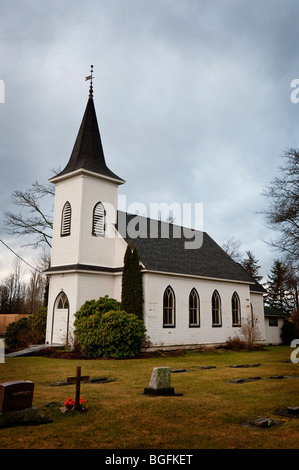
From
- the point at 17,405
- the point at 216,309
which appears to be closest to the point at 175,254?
the point at 216,309

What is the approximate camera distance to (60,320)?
898 inches

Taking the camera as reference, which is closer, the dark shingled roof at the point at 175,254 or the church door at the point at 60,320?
the church door at the point at 60,320

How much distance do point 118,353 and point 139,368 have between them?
374cm

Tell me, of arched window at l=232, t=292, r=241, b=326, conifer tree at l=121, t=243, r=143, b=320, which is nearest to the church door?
conifer tree at l=121, t=243, r=143, b=320

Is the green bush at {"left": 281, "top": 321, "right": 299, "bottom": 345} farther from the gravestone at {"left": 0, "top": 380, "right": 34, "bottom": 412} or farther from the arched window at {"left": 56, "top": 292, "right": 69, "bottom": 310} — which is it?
the gravestone at {"left": 0, "top": 380, "right": 34, "bottom": 412}

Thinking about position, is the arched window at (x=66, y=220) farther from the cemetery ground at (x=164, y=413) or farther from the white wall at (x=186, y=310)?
the cemetery ground at (x=164, y=413)

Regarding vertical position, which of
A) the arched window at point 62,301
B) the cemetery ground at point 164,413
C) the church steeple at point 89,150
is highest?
the church steeple at point 89,150

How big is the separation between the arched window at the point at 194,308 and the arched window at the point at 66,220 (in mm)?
→ 8783

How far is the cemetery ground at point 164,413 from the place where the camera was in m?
6.29

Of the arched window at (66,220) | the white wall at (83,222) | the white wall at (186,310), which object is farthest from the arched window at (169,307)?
the arched window at (66,220)

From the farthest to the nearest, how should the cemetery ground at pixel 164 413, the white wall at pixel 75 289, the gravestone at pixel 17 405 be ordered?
the white wall at pixel 75 289 → the gravestone at pixel 17 405 → the cemetery ground at pixel 164 413
